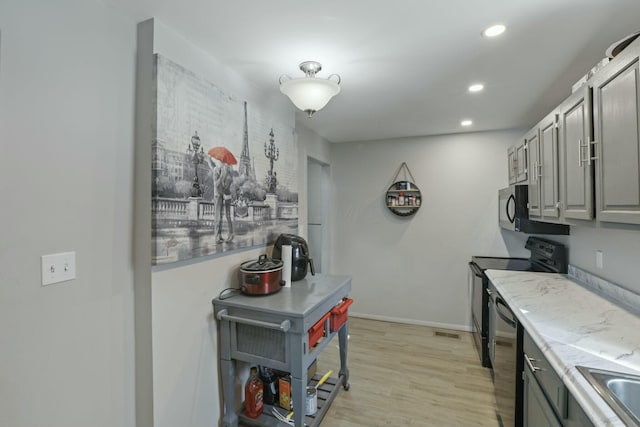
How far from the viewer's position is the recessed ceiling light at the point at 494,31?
1539 mm

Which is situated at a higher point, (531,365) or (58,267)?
(58,267)

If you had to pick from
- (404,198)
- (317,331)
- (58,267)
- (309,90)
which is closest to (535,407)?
(317,331)

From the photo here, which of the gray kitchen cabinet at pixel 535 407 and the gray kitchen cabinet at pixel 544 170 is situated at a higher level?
the gray kitchen cabinet at pixel 544 170

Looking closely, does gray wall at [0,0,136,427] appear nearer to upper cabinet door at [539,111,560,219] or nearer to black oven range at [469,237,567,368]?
upper cabinet door at [539,111,560,219]

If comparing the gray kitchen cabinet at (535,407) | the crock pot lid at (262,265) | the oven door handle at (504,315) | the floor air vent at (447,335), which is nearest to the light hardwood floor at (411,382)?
the floor air vent at (447,335)

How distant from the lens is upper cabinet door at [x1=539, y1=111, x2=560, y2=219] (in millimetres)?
1904

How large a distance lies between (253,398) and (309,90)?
6.50 feet

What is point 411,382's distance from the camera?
258 cm

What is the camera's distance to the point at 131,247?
1.47 meters

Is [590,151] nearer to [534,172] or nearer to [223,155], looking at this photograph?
[534,172]

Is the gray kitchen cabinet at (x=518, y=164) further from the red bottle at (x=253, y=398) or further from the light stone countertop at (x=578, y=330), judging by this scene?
the red bottle at (x=253, y=398)

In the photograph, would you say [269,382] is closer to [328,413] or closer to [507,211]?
[328,413]

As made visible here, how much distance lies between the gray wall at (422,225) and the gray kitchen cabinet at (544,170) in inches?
46.1

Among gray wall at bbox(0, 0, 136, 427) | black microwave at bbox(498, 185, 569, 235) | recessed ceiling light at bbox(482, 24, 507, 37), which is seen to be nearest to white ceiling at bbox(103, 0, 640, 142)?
recessed ceiling light at bbox(482, 24, 507, 37)
